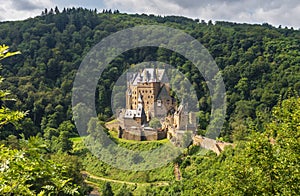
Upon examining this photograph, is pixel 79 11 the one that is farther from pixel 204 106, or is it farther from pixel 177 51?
pixel 204 106

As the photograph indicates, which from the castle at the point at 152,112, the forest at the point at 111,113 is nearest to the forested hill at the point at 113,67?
the forest at the point at 111,113

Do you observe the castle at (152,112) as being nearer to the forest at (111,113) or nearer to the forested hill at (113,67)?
the forest at (111,113)

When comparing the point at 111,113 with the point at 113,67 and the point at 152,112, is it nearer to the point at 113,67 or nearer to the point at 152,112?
the point at 152,112

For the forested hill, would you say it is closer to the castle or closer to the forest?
the forest

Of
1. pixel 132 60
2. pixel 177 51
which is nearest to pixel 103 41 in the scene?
pixel 132 60

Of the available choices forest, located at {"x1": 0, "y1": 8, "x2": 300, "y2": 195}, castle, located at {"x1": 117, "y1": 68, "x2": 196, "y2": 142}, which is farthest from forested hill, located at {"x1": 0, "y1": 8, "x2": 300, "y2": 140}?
castle, located at {"x1": 117, "y1": 68, "x2": 196, "y2": 142}

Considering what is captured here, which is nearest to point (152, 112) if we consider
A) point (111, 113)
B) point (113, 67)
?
point (111, 113)

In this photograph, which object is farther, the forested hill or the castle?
the forested hill
